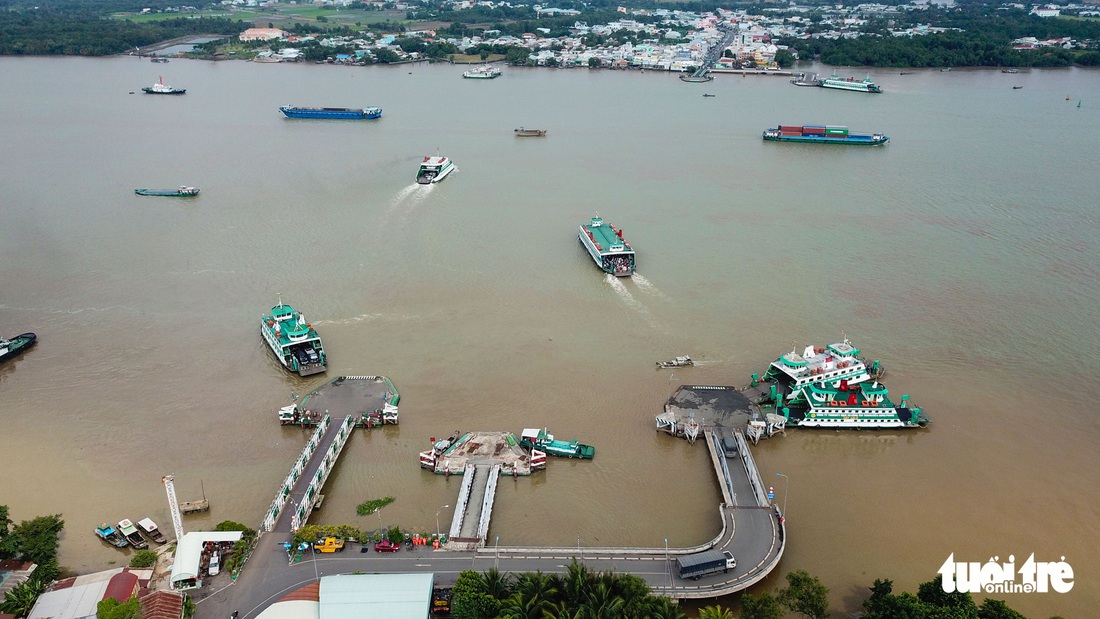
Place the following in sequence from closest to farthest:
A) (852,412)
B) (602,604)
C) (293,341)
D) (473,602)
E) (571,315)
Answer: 1. (602,604)
2. (473,602)
3. (852,412)
4. (293,341)
5. (571,315)

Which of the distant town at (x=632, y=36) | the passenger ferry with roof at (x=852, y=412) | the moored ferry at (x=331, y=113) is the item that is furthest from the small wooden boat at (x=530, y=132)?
the passenger ferry with roof at (x=852, y=412)

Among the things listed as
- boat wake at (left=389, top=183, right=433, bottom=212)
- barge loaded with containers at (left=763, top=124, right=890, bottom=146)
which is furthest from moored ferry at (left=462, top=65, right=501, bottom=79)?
boat wake at (left=389, top=183, right=433, bottom=212)

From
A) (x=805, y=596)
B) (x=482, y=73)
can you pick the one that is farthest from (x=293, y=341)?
(x=482, y=73)

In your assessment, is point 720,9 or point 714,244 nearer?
point 714,244

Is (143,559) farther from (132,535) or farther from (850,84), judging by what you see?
(850,84)

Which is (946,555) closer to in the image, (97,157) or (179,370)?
(179,370)

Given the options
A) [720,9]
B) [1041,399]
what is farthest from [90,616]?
[720,9]

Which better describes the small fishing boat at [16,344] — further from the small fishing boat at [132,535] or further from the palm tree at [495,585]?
the palm tree at [495,585]
